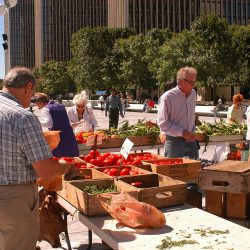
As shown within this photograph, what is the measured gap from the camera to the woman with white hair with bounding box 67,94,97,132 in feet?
27.1

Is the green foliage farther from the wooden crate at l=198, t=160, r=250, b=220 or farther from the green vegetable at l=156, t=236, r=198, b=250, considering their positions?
the green vegetable at l=156, t=236, r=198, b=250

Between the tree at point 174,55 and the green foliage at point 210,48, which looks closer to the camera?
the green foliage at point 210,48

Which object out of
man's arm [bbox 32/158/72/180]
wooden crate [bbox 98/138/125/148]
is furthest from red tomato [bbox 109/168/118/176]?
wooden crate [bbox 98/138/125/148]

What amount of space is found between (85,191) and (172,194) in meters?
0.73

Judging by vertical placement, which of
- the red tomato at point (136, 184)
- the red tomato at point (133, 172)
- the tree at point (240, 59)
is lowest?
the red tomato at point (136, 184)

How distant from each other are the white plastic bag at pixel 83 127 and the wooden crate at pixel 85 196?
373 cm

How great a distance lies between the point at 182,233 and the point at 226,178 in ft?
3.20

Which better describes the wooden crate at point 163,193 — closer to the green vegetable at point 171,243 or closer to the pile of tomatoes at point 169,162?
the green vegetable at point 171,243

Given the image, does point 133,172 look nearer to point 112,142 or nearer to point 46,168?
point 46,168

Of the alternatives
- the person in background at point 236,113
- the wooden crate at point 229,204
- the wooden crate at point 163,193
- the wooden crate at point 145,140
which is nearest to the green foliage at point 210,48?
the person in background at point 236,113

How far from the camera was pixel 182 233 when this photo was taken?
3.41 metres

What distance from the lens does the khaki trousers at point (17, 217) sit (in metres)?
3.40

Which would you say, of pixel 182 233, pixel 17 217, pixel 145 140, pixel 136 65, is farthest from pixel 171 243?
pixel 136 65

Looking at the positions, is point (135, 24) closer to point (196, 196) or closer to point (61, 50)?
point (61, 50)
